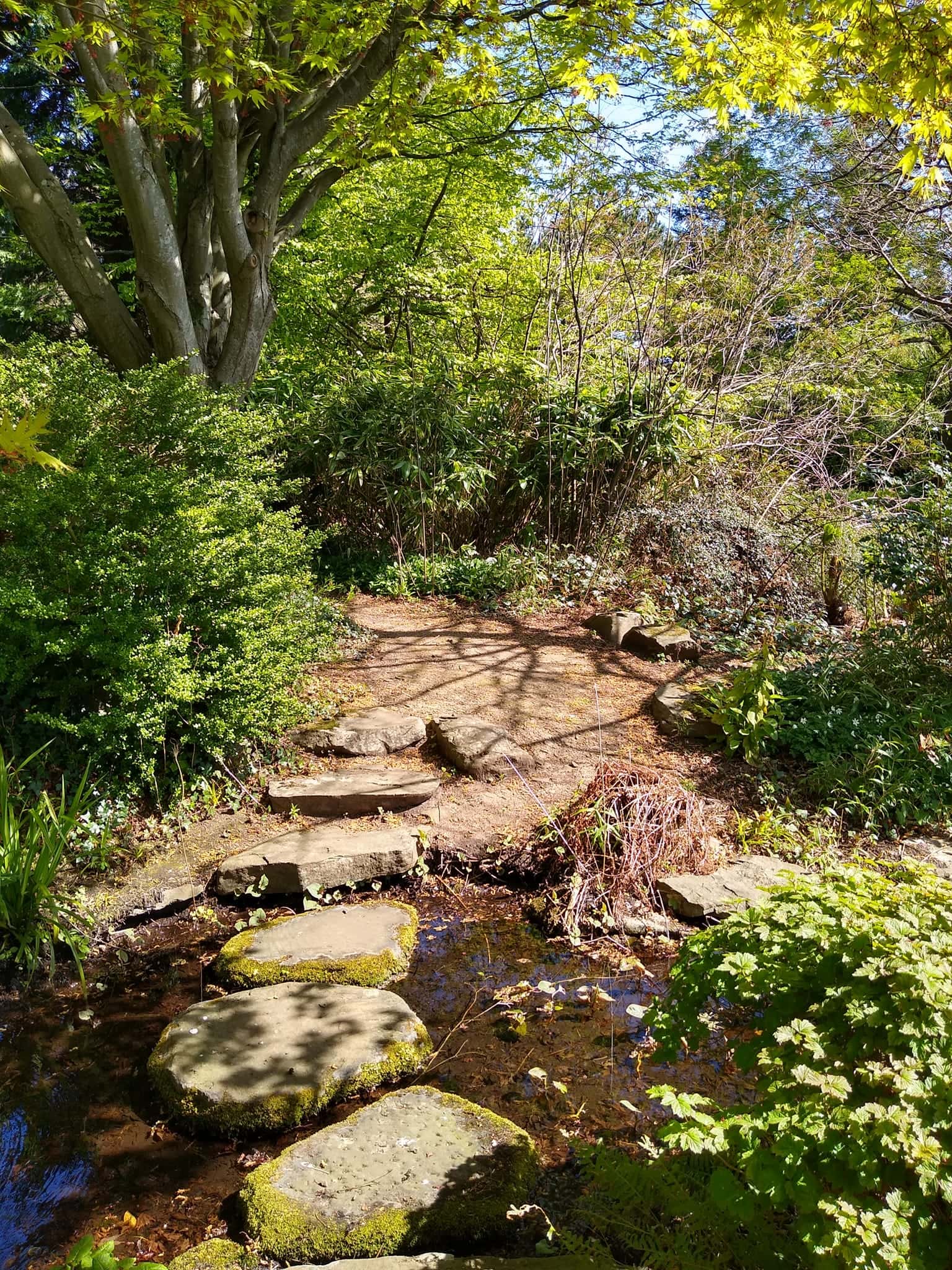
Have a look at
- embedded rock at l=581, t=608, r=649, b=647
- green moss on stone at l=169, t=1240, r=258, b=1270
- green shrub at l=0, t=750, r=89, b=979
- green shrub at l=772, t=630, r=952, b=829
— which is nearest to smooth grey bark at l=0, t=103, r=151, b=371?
green shrub at l=0, t=750, r=89, b=979

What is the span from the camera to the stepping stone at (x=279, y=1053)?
289cm

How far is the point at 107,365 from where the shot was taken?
254 inches

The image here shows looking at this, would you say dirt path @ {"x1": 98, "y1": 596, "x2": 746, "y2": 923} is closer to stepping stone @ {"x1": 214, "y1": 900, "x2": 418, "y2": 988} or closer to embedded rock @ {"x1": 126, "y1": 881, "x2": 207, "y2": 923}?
embedded rock @ {"x1": 126, "y1": 881, "x2": 207, "y2": 923}

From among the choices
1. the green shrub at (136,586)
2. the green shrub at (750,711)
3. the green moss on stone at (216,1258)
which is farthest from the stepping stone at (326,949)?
the green shrub at (750,711)

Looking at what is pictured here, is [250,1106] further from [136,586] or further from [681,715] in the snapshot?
[681,715]

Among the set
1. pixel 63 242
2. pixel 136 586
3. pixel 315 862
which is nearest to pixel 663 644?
pixel 315 862

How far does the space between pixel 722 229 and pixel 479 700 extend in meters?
7.98

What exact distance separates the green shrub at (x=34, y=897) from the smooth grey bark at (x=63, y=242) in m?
3.62

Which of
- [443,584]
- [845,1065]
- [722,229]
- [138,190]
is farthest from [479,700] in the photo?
[722,229]

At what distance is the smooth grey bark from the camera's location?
590 centimetres

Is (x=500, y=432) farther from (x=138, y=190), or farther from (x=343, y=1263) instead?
(x=343, y=1263)

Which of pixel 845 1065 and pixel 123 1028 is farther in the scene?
pixel 123 1028

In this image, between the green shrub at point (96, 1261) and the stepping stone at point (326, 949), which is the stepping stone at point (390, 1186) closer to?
the green shrub at point (96, 1261)

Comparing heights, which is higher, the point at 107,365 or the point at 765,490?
the point at 107,365
